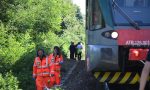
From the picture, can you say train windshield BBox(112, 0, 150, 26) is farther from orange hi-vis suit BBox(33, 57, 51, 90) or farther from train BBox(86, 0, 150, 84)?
orange hi-vis suit BBox(33, 57, 51, 90)

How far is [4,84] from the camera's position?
47.1 ft

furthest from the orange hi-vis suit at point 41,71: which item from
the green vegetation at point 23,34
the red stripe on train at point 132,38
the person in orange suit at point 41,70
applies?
the red stripe on train at point 132,38

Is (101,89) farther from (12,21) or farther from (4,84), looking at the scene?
(12,21)

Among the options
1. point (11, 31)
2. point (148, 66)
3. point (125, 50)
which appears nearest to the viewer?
point (148, 66)

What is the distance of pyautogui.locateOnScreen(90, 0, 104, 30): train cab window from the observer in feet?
29.6

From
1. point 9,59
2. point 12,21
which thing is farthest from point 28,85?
point 12,21

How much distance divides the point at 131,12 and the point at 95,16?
2.70 ft

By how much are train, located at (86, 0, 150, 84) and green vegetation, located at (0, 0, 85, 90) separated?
18.8ft

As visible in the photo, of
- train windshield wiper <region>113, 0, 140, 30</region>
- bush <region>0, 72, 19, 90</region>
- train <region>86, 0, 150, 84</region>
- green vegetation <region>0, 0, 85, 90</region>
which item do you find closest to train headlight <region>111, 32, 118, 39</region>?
train <region>86, 0, 150, 84</region>

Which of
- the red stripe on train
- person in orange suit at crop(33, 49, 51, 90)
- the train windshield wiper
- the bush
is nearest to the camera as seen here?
the red stripe on train

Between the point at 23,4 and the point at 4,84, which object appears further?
the point at 23,4

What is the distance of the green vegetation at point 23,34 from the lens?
1545cm

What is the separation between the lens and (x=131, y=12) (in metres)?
8.81

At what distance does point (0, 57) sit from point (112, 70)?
30.6 ft
